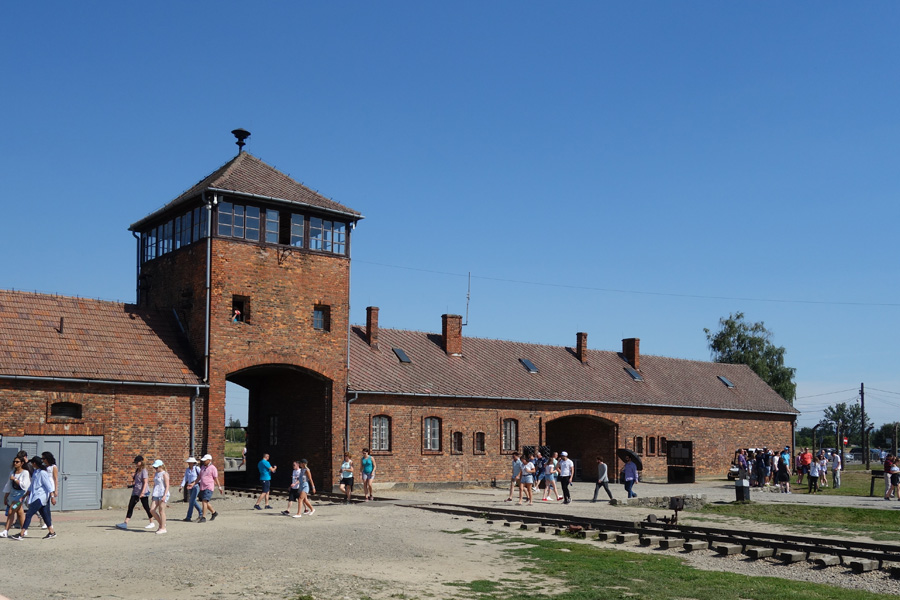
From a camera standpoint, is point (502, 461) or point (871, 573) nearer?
point (871, 573)

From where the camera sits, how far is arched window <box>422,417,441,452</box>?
3297 cm

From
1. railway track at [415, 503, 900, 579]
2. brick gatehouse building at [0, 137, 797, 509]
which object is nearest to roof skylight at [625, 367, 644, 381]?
brick gatehouse building at [0, 137, 797, 509]

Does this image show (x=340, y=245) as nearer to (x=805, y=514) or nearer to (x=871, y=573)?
(x=805, y=514)

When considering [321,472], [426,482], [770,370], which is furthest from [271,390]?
[770,370]

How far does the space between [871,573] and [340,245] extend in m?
20.1

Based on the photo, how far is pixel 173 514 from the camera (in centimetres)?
2153

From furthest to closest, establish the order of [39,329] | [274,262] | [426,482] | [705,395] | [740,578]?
[705,395], [426,482], [274,262], [39,329], [740,578]

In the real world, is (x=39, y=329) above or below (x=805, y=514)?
above

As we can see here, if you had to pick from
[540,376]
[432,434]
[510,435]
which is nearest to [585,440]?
[540,376]

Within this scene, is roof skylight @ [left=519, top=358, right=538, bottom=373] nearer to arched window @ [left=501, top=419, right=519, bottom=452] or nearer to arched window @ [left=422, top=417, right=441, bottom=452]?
arched window @ [left=501, top=419, right=519, bottom=452]

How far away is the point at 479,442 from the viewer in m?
34.7

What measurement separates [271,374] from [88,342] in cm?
835

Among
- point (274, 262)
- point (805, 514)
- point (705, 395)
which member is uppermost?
point (274, 262)

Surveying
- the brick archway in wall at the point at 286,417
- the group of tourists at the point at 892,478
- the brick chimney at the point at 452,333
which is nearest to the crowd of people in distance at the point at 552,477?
the brick archway in wall at the point at 286,417
